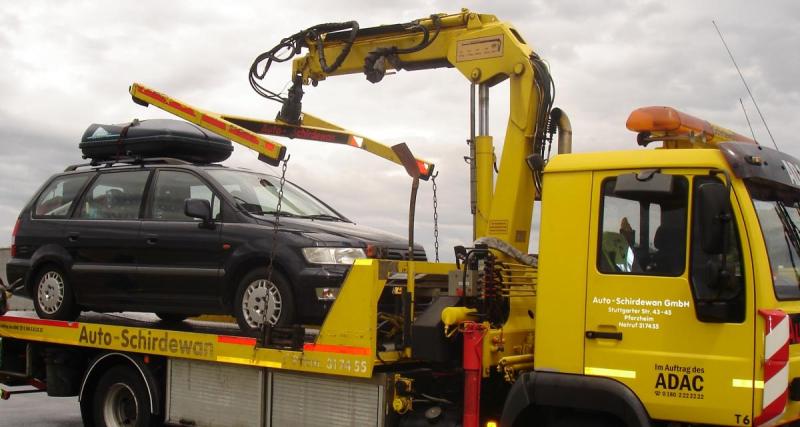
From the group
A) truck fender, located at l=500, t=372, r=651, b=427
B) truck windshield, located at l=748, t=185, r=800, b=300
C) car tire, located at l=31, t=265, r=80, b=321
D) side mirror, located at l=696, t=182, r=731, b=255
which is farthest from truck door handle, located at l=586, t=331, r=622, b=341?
car tire, located at l=31, t=265, r=80, b=321

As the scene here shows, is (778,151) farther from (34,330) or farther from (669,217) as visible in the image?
(34,330)

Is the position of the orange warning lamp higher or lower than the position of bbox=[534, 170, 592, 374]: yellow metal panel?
higher

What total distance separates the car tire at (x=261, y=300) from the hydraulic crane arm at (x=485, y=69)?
5.37 ft

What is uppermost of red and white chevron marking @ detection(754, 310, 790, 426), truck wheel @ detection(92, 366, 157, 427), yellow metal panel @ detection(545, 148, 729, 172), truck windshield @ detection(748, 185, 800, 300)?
yellow metal panel @ detection(545, 148, 729, 172)

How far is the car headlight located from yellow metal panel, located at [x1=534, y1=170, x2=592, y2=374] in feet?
7.05

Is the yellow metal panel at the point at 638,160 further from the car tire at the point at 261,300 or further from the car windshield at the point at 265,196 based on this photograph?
the car windshield at the point at 265,196

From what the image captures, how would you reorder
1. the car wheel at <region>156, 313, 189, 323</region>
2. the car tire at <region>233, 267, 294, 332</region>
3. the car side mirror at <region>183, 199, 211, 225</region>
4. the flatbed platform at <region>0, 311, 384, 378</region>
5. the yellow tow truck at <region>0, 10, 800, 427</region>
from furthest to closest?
the car wheel at <region>156, 313, 189, 323</region>
the car side mirror at <region>183, 199, 211, 225</region>
the car tire at <region>233, 267, 294, 332</region>
the flatbed platform at <region>0, 311, 384, 378</region>
the yellow tow truck at <region>0, 10, 800, 427</region>

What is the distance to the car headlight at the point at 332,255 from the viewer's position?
7.41 m

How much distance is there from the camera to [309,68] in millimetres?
8602

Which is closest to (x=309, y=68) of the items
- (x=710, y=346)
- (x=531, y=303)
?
(x=531, y=303)

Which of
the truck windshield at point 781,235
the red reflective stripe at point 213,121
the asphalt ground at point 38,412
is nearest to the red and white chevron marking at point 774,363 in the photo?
the truck windshield at point 781,235

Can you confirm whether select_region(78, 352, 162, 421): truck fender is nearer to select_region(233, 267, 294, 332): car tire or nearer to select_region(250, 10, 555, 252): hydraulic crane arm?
select_region(233, 267, 294, 332): car tire

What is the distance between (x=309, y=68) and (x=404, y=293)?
9.57ft

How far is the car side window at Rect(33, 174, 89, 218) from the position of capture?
9125 mm
